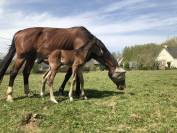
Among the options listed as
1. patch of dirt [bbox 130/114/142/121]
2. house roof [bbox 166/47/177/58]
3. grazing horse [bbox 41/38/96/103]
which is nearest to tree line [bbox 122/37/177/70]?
house roof [bbox 166/47/177/58]

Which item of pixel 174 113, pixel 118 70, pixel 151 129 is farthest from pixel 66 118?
pixel 118 70

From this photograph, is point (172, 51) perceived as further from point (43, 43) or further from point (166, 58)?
point (43, 43)

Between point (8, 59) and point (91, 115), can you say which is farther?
point (8, 59)

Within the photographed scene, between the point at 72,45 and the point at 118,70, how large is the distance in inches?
75.6

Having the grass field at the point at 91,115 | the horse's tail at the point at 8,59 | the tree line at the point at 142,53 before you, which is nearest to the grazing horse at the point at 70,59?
the grass field at the point at 91,115

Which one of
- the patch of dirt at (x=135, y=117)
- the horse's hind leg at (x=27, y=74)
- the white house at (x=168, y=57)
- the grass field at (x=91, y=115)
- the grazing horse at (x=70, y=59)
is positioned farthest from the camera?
the white house at (x=168, y=57)

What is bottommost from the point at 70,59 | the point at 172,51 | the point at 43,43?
the point at 70,59

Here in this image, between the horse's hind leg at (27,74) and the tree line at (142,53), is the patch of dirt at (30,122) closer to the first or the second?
the horse's hind leg at (27,74)

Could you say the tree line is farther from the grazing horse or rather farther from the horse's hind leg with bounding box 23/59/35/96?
the grazing horse

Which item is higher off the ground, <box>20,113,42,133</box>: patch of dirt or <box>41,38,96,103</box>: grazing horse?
<box>41,38,96,103</box>: grazing horse

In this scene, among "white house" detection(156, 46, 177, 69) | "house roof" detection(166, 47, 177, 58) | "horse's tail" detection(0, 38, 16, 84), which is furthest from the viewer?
"house roof" detection(166, 47, 177, 58)

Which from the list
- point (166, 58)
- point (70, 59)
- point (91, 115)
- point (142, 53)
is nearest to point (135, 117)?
point (91, 115)

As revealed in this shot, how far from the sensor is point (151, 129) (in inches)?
386

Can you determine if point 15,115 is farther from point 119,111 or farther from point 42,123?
point 119,111
